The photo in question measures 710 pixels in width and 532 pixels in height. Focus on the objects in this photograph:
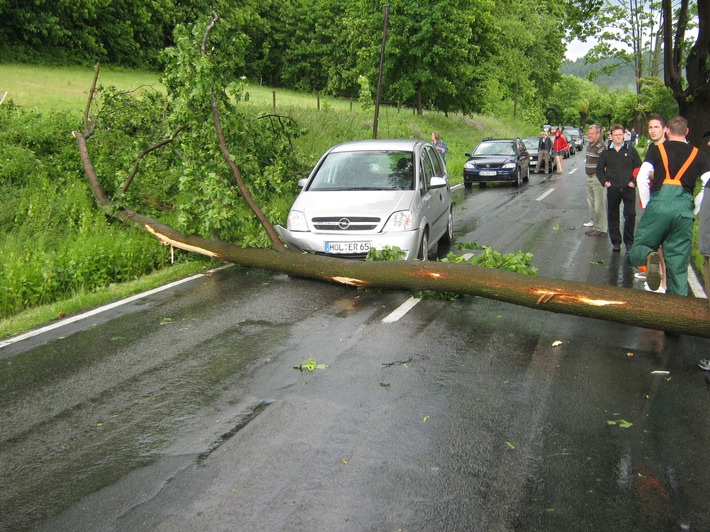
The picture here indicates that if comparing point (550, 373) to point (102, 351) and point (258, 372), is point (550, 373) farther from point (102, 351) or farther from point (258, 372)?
point (102, 351)

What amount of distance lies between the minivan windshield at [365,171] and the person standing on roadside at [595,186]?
14.5 feet

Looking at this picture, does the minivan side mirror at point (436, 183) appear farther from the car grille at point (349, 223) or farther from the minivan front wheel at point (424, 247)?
the car grille at point (349, 223)

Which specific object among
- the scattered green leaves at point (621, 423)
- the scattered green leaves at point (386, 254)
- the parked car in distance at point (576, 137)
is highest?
the parked car in distance at point (576, 137)

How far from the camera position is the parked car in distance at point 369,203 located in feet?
30.9

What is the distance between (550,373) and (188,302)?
4577mm

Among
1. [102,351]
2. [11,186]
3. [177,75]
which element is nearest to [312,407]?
[102,351]

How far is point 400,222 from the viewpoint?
950 cm

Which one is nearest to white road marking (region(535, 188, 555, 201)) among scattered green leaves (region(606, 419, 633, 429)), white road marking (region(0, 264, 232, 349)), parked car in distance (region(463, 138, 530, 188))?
parked car in distance (region(463, 138, 530, 188))

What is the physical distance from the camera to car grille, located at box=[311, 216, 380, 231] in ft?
31.0

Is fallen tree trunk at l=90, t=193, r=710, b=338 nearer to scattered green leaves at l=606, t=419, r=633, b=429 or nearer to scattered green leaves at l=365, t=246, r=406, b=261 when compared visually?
scattered green leaves at l=365, t=246, r=406, b=261

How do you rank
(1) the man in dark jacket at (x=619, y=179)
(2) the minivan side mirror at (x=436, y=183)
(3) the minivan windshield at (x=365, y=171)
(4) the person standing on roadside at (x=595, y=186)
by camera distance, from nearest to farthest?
(3) the minivan windshield at (x=365, y=171) → (2) the minivan side mirror at (x=436, y=183) → (1) the man in dark jacket at (x=619, y=179) → (4) the person standing on roadside at (x=595, y=186)

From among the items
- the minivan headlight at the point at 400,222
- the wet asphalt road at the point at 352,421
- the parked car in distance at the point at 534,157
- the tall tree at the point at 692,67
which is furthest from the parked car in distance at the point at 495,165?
the wet asphalt road at the point at 352,421

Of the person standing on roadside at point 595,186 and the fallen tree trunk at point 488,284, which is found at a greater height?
the person standing on roadside at point 595,186

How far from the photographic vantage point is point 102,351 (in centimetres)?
693
